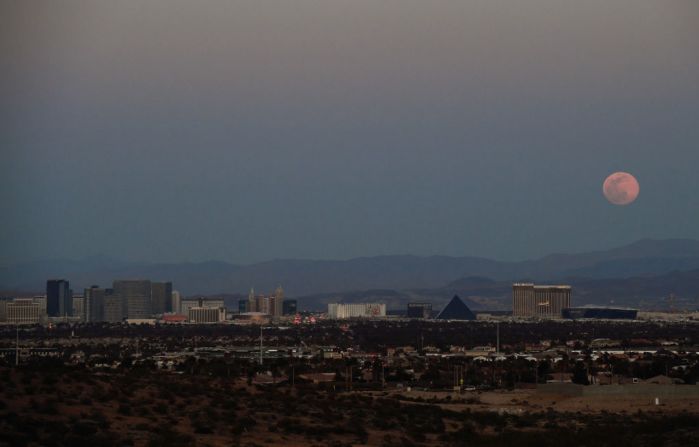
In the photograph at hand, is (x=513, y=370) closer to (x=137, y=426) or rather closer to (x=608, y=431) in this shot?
(x=608, y=431)

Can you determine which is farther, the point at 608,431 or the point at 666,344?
the point at 666,344

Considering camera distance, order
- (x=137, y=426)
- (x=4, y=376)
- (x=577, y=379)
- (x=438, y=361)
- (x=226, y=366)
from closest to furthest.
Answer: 1. (x=137, y=426)
2. (x=4, y=376)
3. (x=577, y=379)
4. (x=226, y=366)
5. (x=438, y=361)

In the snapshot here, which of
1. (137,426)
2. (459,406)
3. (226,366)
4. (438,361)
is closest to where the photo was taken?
(137,426)

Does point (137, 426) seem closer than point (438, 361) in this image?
Yes


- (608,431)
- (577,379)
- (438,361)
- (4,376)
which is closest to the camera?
(4,376)

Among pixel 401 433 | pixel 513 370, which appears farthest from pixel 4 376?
pixel 513 370

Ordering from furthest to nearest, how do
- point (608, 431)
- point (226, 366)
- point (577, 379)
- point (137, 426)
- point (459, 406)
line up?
1. point (226, 366)
2. point (577, 379)
3. point (459, 406)
4. point (608, 431)
5. point (137, 426)

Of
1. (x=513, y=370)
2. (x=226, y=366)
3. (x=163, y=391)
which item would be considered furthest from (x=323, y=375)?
(x=163, y=391)

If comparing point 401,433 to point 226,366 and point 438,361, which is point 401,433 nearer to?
point 226,366
